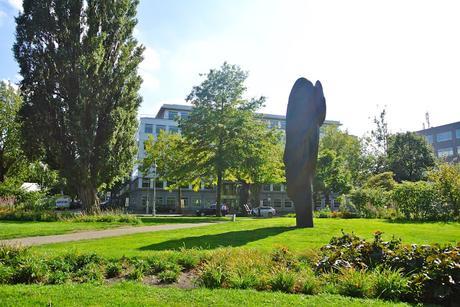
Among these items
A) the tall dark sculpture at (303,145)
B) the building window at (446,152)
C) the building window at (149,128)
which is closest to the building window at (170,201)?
the building window at (149,128)

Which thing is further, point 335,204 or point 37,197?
point 335,204

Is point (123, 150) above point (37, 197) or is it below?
above

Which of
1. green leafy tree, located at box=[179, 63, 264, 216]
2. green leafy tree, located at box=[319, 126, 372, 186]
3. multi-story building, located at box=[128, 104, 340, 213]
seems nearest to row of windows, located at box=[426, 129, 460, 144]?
multi-story building, located at box=[128, 104, 340, 213]

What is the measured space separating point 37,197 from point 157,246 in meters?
25.7

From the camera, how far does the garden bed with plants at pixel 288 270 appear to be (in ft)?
19.9

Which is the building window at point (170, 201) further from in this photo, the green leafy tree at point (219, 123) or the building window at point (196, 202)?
the green leafy tree at point (219, 123)

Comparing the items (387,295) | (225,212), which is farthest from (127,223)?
(225,212)

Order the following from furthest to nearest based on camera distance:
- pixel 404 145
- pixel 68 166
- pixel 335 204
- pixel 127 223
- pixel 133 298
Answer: pixel 335 204, pixel 404 145, pixel 68 166, pixel 127 223, pixel 133 298

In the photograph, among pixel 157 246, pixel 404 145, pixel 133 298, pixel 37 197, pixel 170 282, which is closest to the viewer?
pixel 133 298

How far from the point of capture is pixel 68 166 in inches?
1035

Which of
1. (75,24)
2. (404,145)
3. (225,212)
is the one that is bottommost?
(225,212)

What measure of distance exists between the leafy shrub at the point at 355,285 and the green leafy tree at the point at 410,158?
169ft

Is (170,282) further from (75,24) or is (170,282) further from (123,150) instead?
(75,24)

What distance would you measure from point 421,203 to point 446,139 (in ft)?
231
